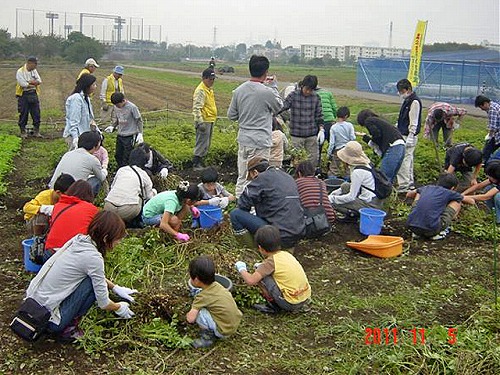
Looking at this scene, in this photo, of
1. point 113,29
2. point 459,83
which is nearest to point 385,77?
point 459,83

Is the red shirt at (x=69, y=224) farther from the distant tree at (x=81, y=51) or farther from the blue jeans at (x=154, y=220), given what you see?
the distant tree at (x=81, y=51)

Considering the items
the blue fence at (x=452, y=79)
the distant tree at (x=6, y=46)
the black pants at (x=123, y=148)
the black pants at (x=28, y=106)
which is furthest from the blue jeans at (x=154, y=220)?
the distant tree at (x=6, y=46)

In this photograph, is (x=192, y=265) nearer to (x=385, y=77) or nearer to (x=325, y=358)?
(x=325, y=358)

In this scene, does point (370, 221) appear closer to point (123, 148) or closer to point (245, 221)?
point (245, 221)

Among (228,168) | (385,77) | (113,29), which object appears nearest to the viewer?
(228,168)

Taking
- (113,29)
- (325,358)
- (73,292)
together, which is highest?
(113,29)

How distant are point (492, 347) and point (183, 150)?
7.35m

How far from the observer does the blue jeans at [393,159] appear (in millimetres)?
8188

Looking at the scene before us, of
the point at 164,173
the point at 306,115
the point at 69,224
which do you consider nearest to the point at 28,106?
the point at 164,173

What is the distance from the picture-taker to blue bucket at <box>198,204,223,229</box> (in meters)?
6.54

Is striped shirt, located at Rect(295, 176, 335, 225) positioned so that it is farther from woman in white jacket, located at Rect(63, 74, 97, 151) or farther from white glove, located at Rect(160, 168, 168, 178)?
woman in white jacket, located at Rect(63, 74, 97, 151)

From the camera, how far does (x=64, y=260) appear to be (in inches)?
A: 158

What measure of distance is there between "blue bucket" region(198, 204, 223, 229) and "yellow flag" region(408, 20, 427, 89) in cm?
1386

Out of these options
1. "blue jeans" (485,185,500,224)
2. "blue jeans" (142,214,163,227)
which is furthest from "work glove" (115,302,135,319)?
"blue jeans" (485,185,500,224)
